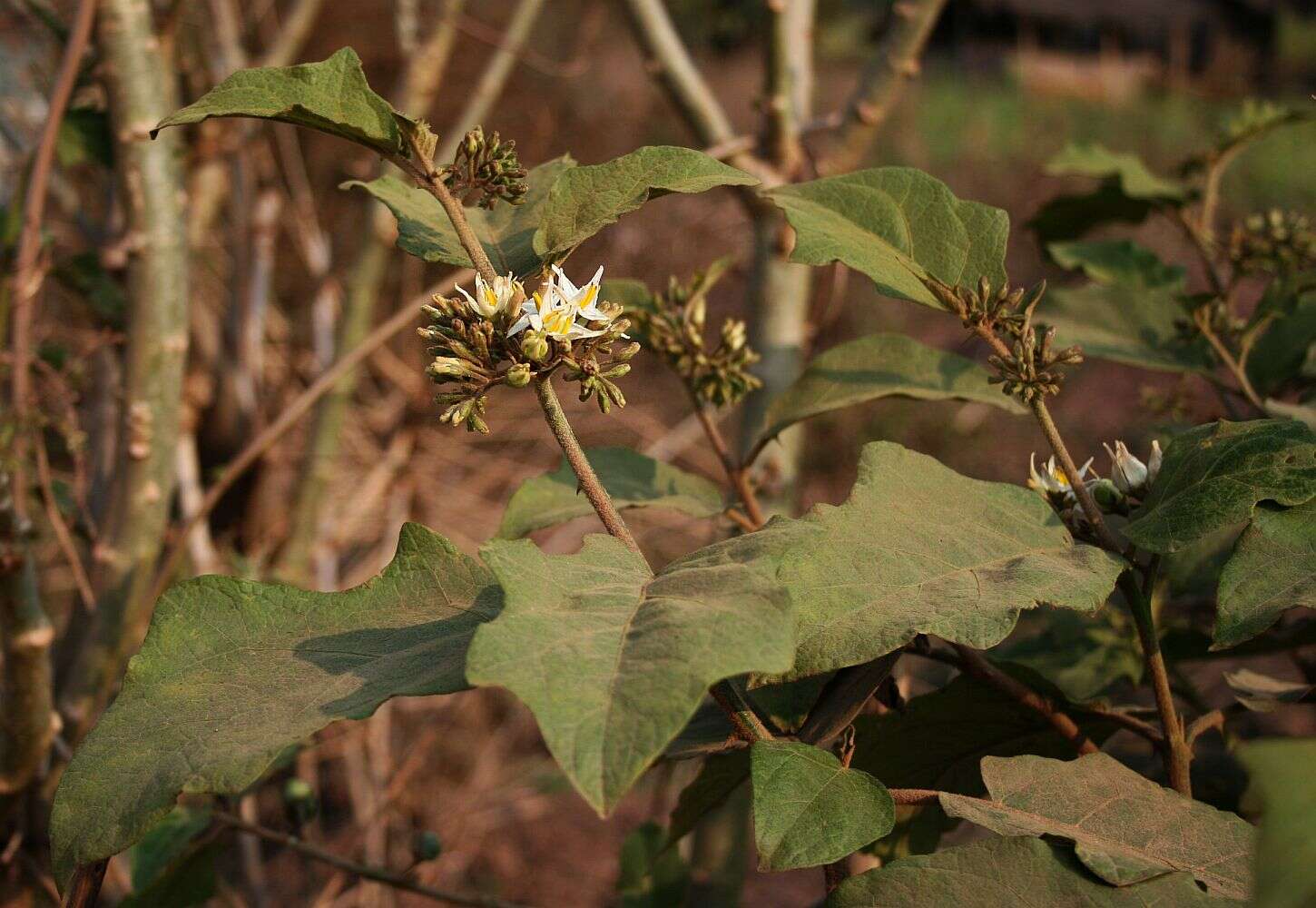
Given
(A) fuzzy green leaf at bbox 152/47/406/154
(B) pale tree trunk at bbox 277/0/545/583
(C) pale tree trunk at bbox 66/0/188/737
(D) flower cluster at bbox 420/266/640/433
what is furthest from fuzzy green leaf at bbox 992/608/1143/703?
(B) pale tree trunk at bbox 277/0/545/583

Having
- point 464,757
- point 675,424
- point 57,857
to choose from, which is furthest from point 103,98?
point 675,424

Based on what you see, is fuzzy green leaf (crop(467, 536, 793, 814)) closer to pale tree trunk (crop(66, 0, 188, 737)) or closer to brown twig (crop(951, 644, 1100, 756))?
brown twig (crop(951, 644, 1100, 756))

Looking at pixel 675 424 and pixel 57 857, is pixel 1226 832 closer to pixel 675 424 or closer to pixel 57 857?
pixel 57 857

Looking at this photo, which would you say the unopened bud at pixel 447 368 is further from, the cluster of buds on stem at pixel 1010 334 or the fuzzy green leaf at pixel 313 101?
the cluster of buds on stem at pixel 1010 334

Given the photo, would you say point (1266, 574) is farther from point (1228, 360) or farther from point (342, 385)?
point (342, 385)

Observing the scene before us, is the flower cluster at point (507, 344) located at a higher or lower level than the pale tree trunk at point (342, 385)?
higher

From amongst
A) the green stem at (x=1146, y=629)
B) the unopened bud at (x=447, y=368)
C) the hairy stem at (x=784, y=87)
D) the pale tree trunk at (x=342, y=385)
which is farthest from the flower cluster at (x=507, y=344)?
the pale tree trunk at (x=342, y=385)

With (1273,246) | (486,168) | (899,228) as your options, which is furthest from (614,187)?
(1273,246)
